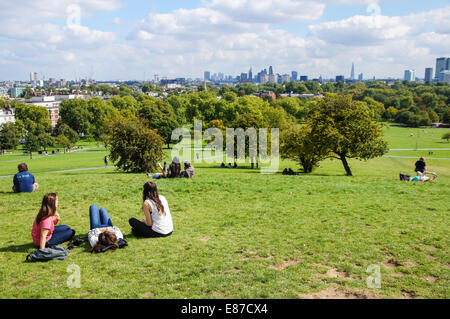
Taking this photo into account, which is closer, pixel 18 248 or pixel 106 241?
pixel 106 241

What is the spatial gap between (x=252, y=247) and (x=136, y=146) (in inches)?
802

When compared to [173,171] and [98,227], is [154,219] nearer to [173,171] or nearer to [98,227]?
[98,227]

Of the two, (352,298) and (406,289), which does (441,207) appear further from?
(352,298)

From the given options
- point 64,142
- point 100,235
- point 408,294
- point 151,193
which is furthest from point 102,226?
point 64,142

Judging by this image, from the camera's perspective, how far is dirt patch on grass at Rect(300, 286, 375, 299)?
654cm

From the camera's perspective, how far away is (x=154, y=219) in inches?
384

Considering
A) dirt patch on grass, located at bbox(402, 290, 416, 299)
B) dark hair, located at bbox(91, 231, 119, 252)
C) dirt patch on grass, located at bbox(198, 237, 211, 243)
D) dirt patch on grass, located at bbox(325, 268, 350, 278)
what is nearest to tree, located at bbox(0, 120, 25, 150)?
dark hair, located at bbox(91, 231, 119, 252)

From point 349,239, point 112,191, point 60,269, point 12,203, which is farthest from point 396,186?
point 12,203

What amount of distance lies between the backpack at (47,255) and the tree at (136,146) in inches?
757

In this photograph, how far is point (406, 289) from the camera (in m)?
6.83

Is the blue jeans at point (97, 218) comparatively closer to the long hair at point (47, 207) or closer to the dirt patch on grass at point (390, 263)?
the long hair at point (47, 207)

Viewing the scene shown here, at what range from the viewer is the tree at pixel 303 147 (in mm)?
32219

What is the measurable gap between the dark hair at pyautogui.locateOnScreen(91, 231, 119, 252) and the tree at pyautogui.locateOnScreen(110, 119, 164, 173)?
18803mm
